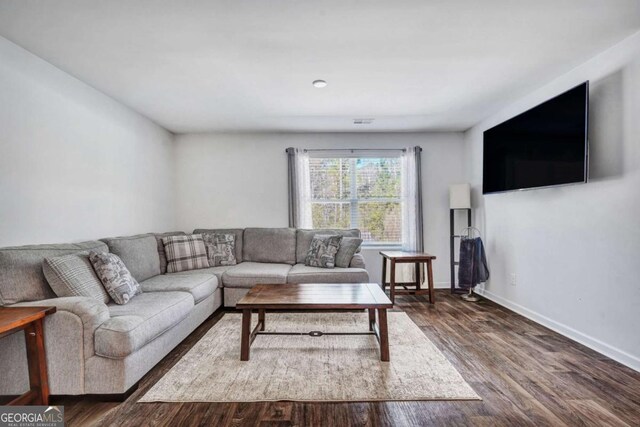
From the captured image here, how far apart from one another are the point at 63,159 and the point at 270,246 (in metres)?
2.35

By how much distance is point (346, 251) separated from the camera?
12.5 feet

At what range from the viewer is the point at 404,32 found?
2.09 m

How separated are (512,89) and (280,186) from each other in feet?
9.95

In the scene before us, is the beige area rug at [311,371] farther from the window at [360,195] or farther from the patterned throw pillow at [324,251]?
the window at [360,195]

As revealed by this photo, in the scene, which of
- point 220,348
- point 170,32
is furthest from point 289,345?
point 170,32

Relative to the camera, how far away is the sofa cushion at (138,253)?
9.39 ft

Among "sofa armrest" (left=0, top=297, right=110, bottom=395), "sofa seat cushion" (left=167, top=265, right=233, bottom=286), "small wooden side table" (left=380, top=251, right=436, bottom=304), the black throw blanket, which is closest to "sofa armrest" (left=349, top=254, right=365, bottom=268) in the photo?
"small wooden side table" (left=380, top=251, right=436, bottom=304)

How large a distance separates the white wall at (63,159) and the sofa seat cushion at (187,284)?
714mm

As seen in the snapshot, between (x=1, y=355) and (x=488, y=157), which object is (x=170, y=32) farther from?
(x=488, y=157)

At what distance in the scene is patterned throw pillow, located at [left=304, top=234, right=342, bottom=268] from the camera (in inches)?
148

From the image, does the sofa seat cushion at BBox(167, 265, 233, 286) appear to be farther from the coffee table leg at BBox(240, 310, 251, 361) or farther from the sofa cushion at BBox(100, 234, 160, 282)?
the coffee table leg at BBox(240, 310, 251, 361)

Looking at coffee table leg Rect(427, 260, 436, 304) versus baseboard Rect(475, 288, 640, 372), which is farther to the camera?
coffee table leg Rect(427, 260, 436, 304)

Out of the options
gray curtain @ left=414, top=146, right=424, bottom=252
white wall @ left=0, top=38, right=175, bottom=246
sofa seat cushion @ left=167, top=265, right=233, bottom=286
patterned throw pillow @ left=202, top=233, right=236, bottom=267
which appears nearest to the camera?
white wall @ left=0, top=38, right=175, bottom=246

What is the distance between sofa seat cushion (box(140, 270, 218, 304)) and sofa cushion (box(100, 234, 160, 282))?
0.10m
